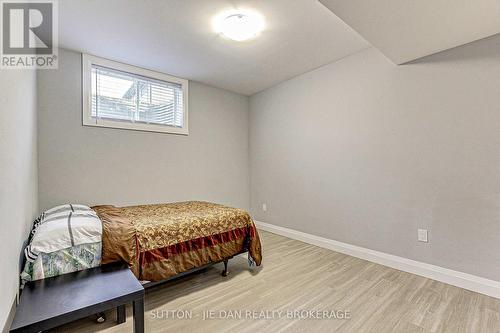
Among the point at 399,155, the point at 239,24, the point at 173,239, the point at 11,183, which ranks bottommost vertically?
the point at 173,239

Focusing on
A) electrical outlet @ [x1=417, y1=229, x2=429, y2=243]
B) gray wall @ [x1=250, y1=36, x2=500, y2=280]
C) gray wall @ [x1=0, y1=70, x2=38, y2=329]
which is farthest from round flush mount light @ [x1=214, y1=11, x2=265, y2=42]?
electrical outlet @ [x1=417, y1=229, x2=429, y2=243]

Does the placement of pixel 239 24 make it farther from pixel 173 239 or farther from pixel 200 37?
pixel 173 239

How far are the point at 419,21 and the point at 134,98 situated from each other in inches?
128

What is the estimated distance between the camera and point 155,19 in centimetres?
220

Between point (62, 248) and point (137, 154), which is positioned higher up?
point (137, 154)

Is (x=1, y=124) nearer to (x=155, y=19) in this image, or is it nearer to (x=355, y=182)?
(x=155, y=19)

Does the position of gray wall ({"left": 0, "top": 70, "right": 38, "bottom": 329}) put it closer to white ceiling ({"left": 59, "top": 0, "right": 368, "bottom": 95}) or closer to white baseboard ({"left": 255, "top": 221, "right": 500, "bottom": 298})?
white ceiling ({"left": 59, "top": 0, "right": 368, "bottom": 95})

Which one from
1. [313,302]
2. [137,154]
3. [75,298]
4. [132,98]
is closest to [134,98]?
[132,98]

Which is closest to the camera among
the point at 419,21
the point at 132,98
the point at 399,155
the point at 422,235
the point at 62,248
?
the point at 62,248

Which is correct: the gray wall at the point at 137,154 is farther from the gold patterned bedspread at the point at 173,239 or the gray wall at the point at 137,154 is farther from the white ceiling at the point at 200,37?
the gold patterned bedspread at the point at 173,239

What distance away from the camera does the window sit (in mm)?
2885

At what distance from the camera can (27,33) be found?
187cm

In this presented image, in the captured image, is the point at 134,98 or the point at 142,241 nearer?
the point at 142,241

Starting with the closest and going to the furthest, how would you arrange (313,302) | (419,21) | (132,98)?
(419,21) < (313,302) < (132,98)
